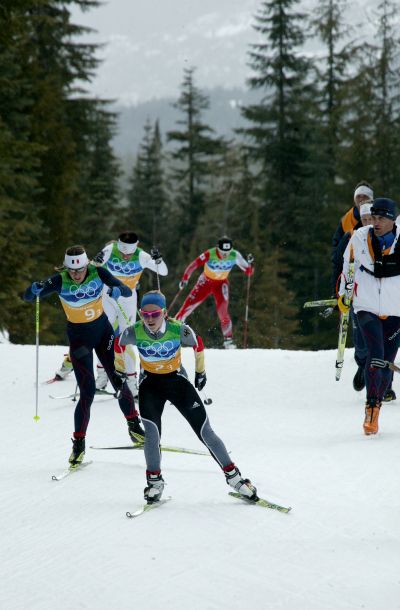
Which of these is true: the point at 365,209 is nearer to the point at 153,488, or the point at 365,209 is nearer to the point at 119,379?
the point at 119,379

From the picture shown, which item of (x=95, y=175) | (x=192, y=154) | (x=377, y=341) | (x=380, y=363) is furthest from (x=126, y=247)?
(x=192, y=154)

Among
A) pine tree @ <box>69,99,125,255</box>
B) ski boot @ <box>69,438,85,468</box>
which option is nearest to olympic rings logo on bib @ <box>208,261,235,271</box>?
ski boot @ <box>69,438,85,468</box>

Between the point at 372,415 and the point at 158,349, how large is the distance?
9.44 ft

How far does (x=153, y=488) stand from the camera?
587cm

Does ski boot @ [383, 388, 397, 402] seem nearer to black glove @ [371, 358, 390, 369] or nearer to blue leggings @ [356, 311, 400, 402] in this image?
blue leggings @ [356, 311, 400, 402]

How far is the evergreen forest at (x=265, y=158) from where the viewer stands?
3005cm

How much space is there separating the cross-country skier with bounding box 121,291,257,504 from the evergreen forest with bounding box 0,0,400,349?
17.6 m

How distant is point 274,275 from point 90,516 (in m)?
27.7

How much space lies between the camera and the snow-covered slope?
4.44 meters

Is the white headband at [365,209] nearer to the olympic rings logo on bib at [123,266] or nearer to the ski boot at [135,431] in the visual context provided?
the olympic rings logo on bib at [123,266]

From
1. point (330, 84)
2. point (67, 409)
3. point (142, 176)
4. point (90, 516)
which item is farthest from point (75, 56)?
point (90, 516)

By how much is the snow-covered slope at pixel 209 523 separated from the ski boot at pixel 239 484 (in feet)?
0.39

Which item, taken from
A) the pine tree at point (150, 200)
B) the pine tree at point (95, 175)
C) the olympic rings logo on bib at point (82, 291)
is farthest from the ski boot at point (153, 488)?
the pine tree at point (150, 200)

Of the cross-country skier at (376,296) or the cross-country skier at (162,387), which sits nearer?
the cross-country skier at (162,387)
